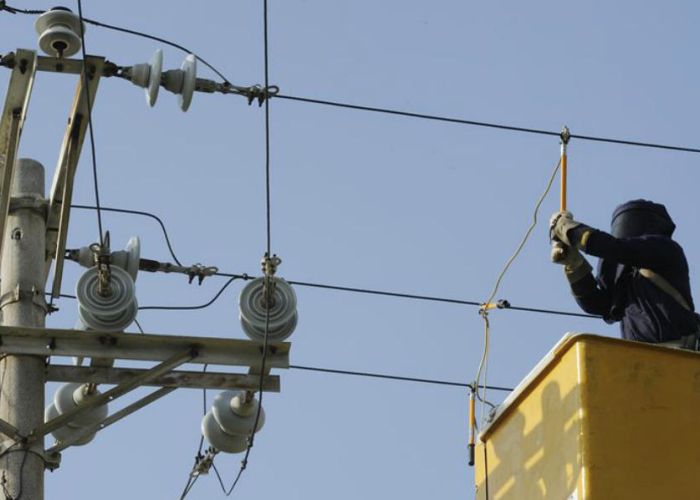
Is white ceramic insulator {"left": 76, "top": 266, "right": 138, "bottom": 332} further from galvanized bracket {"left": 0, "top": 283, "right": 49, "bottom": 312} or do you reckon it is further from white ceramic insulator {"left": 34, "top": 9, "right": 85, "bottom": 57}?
white ceramic insulator {"left": 34, "top": 9, "right": 85, "bottom": 57}

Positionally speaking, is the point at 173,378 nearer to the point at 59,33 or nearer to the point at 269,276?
the point at 269,276

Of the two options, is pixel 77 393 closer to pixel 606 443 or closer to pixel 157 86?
pixel 157 86

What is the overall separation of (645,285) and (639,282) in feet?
0.21

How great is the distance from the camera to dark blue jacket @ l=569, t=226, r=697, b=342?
13.5m

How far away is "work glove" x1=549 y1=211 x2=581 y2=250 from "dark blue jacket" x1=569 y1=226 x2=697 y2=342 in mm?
73

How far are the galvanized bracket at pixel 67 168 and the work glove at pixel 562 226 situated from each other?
3039 mm

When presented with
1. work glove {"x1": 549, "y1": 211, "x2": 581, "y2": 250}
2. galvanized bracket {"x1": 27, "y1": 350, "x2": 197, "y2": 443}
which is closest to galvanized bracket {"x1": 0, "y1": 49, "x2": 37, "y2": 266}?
galvanized bracket {"x1": 27, "y1": 350, "x2": 197, "y2": 443}

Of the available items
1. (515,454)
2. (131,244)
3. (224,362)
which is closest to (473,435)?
(515,454)

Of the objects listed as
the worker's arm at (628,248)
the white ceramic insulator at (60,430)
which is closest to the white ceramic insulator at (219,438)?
the white ceramic insulator at (60,430)

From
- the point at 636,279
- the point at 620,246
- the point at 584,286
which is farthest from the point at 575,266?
the point at 620,246

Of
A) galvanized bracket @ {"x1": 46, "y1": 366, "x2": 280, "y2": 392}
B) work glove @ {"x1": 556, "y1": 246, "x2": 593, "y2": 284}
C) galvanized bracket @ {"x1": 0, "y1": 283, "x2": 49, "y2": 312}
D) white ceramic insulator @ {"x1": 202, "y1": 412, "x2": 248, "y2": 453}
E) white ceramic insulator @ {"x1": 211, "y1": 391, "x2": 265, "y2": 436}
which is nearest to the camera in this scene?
work glove @ {"x1": 556, "y1": 246, "x2": 593, "y2": 284}

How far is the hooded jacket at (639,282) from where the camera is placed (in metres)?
13.5

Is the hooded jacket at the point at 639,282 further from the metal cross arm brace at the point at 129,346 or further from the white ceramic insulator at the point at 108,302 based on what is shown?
the white ceramic insulator at the point at 108,302

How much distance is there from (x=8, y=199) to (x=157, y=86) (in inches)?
46.6
